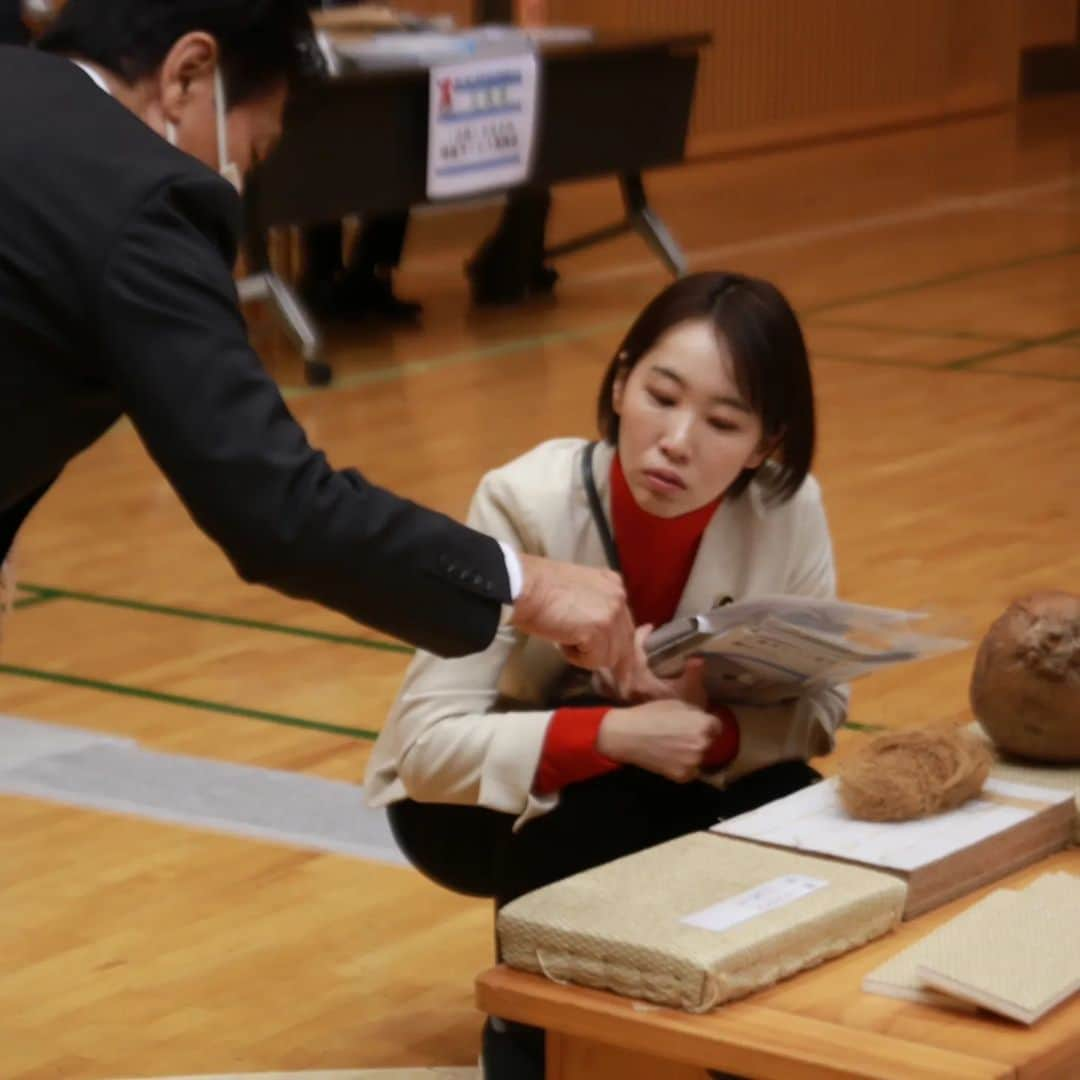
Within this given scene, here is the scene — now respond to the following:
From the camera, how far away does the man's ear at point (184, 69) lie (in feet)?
5.92

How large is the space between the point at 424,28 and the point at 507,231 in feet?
2.59

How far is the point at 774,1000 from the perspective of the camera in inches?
70.7

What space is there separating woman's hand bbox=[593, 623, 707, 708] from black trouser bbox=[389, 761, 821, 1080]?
9cm

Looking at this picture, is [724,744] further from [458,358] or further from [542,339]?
[542,339]

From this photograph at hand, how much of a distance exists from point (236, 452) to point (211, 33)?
0.34 m

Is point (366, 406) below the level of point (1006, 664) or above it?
below

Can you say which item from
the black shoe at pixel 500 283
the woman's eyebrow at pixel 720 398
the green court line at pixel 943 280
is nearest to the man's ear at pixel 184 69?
the woman's eyebrow at pixel 720 398

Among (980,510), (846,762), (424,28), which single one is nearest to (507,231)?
(424,28)

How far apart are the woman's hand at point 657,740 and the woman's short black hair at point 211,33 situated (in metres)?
0.72

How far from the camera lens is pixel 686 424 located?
91.3 inches

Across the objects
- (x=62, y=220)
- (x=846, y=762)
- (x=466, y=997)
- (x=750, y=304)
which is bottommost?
(x=466, y=997)

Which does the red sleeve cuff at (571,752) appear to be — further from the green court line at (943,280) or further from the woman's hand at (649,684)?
the green court line at (943,280)

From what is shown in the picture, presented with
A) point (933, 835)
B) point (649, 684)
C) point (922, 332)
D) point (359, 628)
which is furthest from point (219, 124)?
point (922, 332)

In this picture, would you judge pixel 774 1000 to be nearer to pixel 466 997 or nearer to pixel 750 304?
pixel 750 304
